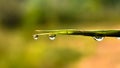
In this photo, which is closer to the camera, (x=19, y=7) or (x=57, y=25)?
(x=57, y=25)

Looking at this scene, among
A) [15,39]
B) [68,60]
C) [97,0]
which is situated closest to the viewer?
[68,60]

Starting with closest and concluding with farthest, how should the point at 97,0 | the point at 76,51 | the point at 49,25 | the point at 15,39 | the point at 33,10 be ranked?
the point at 76,51
the point at 15,39
the point at 33,10
the point at 49,25
the point at 97,0

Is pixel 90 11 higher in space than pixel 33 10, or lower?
lower

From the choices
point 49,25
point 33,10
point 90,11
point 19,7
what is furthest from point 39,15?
point 90,11

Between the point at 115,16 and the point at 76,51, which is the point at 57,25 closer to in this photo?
the point at 115,16

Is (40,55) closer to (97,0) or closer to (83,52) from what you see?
(83,52)

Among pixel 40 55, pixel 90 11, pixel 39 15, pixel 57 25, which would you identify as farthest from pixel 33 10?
pixel 90 11
